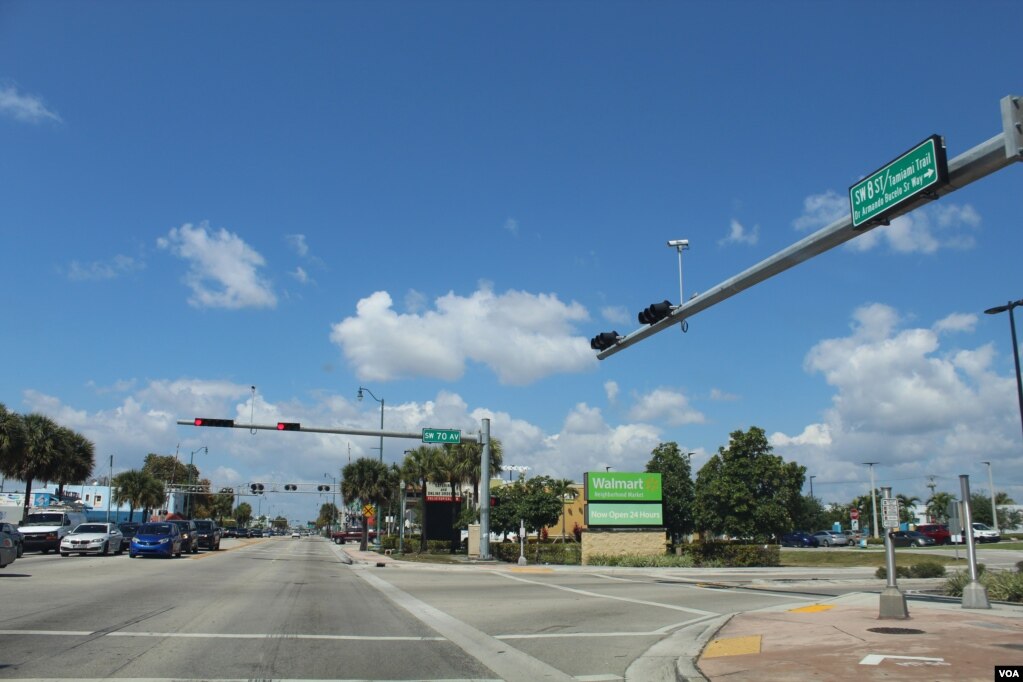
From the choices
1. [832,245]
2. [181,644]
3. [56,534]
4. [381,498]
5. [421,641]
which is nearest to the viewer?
[181,644]

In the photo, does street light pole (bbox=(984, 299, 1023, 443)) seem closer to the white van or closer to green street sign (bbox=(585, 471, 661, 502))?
green street sign (bbox=(585, 471, 661, 502))

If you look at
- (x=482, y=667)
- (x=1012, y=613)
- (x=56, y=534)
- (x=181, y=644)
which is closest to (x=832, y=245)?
(x=1012, y=613)

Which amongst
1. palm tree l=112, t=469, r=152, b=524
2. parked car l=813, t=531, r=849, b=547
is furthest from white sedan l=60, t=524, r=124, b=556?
parked car l=813, t=531, r=849, b=547

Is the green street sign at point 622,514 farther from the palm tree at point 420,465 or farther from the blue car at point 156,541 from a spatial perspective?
the palm tree at point 420,465

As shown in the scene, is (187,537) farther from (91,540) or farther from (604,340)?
(604,340)

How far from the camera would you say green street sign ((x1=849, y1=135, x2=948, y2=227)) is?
33.7 feet

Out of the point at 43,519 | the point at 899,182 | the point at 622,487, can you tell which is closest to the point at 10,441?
the point at 43,519

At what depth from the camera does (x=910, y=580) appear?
26562mm

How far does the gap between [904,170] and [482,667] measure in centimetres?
877

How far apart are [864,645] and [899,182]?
249 inches

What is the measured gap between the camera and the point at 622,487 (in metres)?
38.2

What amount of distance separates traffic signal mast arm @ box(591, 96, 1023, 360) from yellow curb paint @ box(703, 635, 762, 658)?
20.7 feet

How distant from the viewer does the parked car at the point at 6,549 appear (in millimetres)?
20947

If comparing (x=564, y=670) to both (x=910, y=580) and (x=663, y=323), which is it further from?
(x=910, y=580)
